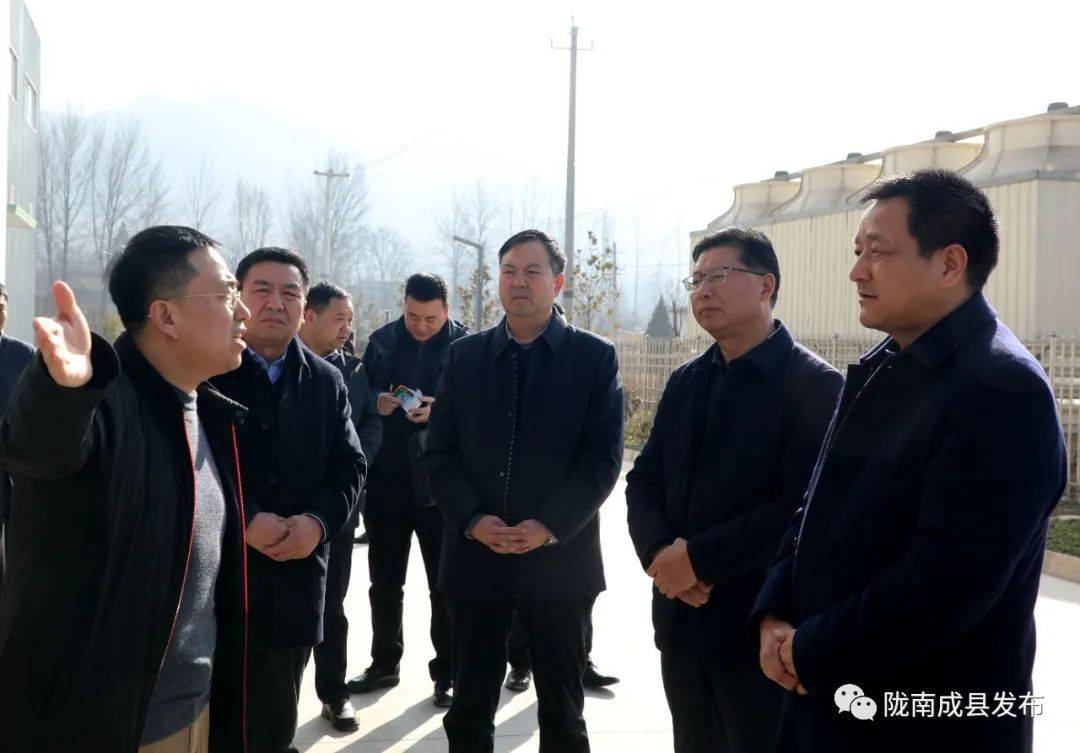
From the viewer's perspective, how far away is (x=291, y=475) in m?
3.76

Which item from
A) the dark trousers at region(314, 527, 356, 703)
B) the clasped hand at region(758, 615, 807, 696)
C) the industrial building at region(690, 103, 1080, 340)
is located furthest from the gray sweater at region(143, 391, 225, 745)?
the industrial building at region(690, 103, 1080, 340)

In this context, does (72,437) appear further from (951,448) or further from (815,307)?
(815,307)

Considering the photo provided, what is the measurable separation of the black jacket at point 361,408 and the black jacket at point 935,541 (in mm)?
2911

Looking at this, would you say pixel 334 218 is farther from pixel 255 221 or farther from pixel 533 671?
pixel 533 671

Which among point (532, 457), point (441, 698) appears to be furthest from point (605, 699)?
point (532, 457)

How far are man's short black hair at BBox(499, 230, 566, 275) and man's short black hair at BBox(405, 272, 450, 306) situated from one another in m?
1.65

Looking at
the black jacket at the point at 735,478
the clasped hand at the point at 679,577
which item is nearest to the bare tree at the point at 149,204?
the black jacket at the point at 735,478

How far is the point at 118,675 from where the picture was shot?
7.71 ft

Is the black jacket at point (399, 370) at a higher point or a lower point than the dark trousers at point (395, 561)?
higher

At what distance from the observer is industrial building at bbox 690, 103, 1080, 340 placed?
55.0ft

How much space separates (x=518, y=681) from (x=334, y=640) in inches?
39.9

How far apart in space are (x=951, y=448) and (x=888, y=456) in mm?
174

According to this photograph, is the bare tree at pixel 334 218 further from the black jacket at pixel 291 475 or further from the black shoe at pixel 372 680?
the black jacket at pixel 291 475

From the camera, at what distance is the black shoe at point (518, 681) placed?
5583 mm
